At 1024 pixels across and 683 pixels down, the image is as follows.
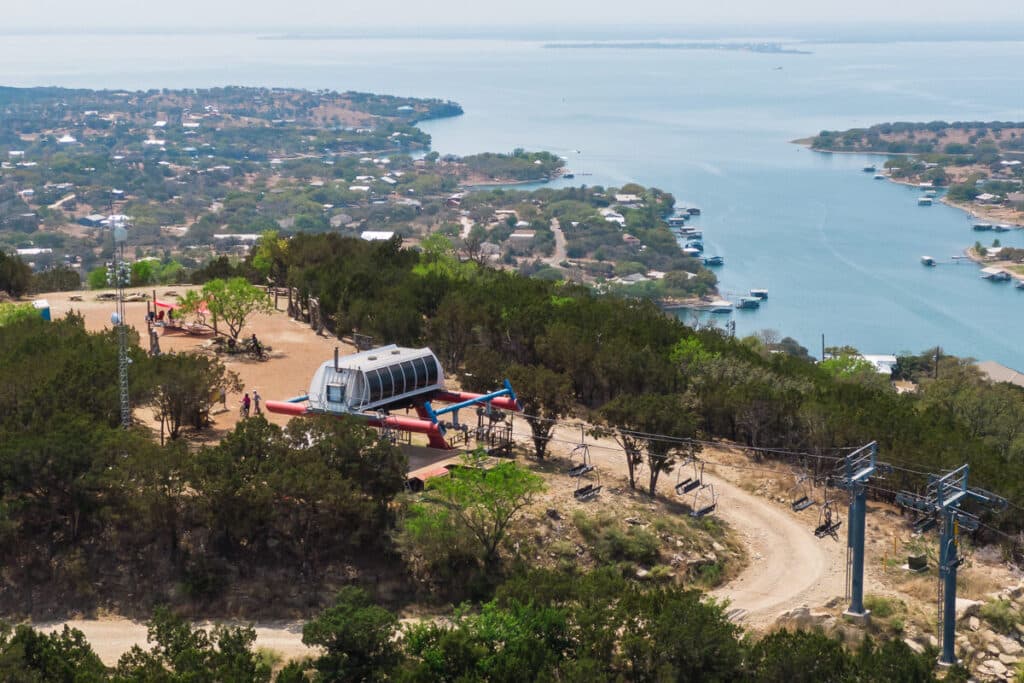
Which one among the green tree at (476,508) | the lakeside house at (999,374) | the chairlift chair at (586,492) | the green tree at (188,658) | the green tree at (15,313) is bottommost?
the lakeside house at (999,374)

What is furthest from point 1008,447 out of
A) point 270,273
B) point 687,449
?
point 270,273

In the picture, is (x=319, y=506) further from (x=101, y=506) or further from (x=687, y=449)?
(x=687, y=449)

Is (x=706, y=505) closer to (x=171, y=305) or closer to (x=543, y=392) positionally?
(x=543, y=392)

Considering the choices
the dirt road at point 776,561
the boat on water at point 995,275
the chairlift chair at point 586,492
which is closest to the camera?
the dirt road at point 776,561

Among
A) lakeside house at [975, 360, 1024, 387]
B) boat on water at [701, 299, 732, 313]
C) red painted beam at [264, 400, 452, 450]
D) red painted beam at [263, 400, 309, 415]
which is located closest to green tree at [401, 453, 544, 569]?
red painted beam at [264, 400, 452, 450]

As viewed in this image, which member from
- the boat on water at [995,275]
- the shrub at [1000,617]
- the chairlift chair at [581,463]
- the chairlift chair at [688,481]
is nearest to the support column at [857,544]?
the shrub at [1000,617]

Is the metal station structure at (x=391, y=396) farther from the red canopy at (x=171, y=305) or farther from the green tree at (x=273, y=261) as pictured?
the green tree at (x=273, y=261)

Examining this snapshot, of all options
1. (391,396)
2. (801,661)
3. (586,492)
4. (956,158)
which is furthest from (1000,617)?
(956,158)
